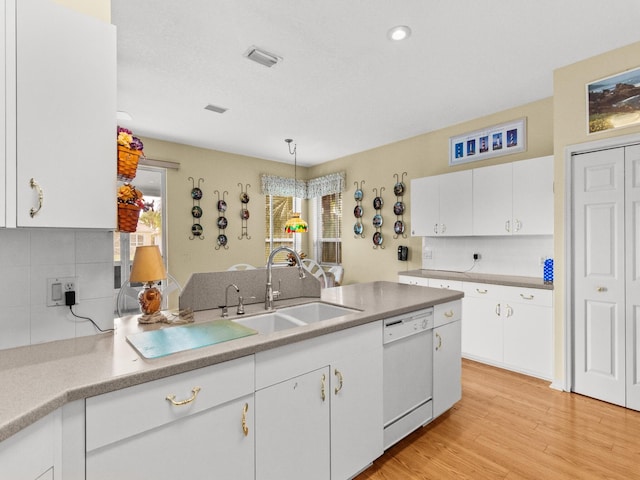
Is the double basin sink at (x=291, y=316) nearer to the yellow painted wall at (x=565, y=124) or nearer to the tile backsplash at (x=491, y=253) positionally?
the yellow painted wall at (x=565, y=124)

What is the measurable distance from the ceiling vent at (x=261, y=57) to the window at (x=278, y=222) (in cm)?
328

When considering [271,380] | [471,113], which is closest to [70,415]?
[271,380]

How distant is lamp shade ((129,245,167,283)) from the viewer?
1556 millimetres

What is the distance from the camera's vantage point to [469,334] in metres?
3.44

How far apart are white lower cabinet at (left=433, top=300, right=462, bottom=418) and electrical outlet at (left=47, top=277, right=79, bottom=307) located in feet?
6.68

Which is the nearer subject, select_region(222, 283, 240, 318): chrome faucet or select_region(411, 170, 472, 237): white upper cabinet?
select_region(222, 283, 240, 318): chrome faucet

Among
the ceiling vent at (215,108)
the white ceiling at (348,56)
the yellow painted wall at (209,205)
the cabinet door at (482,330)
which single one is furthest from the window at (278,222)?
the cabinet door at (482,330)

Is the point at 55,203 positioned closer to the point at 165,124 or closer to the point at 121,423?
the point at 121,423

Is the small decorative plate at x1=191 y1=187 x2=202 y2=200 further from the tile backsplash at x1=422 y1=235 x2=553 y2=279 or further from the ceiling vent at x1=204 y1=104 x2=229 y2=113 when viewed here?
the tile backsplash at x1=422 y1=235 x2=553 y2=279

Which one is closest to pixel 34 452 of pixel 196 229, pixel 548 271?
pixel 548 271

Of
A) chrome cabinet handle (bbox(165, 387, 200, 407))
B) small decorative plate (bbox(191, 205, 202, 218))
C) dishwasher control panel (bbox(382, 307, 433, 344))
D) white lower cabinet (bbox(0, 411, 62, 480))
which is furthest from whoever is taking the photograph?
small decorative plate (bbox(191, 205, 202, 218))

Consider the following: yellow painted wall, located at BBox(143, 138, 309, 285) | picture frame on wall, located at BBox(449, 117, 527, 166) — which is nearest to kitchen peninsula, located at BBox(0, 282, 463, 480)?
picture frame on wall, located at BBox(449, 117, 527, 166)

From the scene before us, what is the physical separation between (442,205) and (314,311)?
246cm

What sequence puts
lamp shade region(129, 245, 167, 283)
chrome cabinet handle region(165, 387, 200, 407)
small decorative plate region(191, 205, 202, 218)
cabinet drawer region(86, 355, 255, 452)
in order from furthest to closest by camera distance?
small decorative plate region(191, 205, 202, 218)
lamp shade region(129, 245, 167, 283)
chrome cabinet handle region(165, 387, 200, 407)
cabinet drawer region(86, 355, 255, 452)
